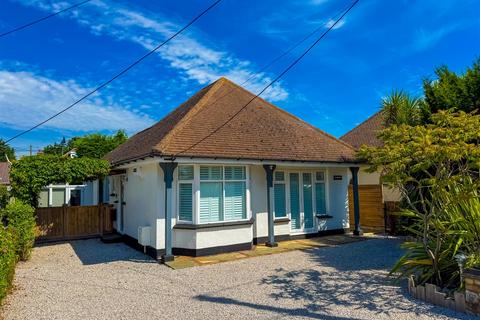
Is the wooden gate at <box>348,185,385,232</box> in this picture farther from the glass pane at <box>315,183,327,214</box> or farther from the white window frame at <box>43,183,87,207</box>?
the white window frame at <box>43,183,87,207</box>

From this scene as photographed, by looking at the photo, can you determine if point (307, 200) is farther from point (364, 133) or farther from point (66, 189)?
point (66, 189)

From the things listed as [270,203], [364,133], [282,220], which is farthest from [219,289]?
[364,133]

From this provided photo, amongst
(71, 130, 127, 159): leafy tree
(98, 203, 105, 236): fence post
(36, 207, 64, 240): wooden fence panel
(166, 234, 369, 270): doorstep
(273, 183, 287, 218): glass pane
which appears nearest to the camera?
(166, 234, 369, 270): doorstep

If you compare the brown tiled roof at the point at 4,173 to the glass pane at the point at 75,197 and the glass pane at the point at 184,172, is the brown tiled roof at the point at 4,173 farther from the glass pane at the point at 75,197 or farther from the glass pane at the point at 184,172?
the glass pane at the point at 184,172

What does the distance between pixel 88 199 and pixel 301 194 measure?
14.5 m

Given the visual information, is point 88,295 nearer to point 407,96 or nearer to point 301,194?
point 301,194

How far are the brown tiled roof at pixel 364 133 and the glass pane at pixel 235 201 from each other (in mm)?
12727

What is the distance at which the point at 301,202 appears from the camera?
12.7 m

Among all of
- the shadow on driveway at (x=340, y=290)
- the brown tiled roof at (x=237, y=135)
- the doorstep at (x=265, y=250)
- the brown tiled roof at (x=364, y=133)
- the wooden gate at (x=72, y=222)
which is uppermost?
the brown tiled roof at (x=364, y=133)

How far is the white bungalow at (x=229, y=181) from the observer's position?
31.9ft

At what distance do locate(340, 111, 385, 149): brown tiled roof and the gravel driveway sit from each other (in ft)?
41.3

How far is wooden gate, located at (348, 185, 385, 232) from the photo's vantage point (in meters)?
15.2

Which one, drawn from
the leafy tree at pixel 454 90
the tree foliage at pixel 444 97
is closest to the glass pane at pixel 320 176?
the tree foliage at pixel 444 97

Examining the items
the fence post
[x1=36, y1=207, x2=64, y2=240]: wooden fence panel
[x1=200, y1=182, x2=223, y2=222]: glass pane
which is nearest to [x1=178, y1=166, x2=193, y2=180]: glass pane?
[x1=200, y1=182, x2=223, y2=222]: glass pane
